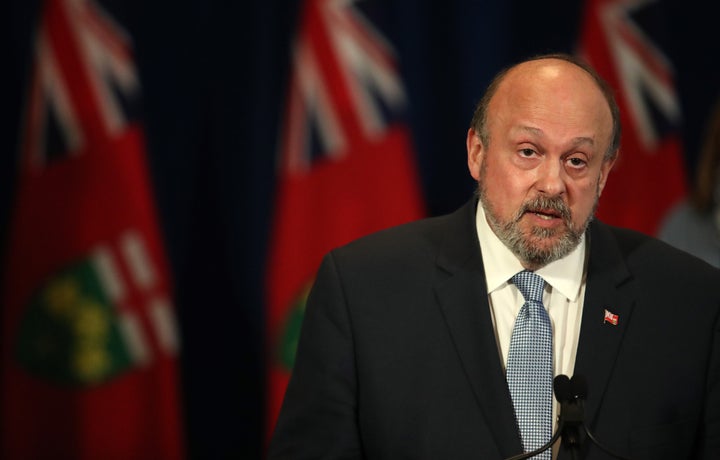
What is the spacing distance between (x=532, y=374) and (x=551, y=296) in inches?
7.8

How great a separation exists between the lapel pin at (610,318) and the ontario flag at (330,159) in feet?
4.79

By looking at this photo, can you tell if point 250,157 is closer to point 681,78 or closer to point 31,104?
point 31,104

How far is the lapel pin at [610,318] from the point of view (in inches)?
70.1

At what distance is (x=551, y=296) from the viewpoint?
1841mm

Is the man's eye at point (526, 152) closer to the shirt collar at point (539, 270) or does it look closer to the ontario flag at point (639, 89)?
the shirt collar at point (539, 270)

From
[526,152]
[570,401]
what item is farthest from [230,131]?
[570,401]

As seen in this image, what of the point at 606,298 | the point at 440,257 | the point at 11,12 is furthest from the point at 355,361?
the point at 11,12

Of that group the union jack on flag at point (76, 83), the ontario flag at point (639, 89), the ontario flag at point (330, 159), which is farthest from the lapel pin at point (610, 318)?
the union jack on flag at point (76, 83)

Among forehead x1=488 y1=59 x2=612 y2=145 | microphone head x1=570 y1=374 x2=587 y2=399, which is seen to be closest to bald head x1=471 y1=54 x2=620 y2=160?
forehead x1=488 y1=59 x2=612 y2=145

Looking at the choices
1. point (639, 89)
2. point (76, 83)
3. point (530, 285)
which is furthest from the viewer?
point (639, 89)

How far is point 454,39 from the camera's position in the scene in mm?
3340

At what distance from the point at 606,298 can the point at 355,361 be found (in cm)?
50

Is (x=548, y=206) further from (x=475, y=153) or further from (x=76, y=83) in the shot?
(x=76, y=83)

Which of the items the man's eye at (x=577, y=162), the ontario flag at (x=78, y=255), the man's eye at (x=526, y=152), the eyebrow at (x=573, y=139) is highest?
the eyebrow at (x=573, y=139)
